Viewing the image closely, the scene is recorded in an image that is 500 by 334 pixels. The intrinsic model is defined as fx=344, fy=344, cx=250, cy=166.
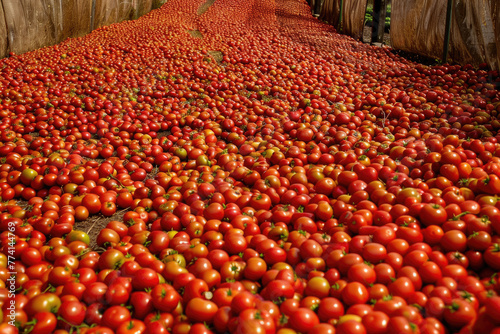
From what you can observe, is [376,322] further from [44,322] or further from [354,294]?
[44,322]

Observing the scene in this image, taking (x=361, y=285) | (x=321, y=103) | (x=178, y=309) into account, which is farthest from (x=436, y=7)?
(x=178, y=309)

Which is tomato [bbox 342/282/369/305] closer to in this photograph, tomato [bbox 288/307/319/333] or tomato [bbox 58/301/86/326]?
tomato [bbox 288/307/319/333]

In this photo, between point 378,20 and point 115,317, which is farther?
point 378,20

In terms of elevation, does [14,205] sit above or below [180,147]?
below

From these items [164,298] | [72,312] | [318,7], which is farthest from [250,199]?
[318,7]

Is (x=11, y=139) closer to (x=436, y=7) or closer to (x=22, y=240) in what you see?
(x=22, y=240)

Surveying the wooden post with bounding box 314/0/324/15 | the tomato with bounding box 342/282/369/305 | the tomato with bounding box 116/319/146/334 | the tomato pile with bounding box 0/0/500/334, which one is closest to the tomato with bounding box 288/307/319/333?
the tomato pile with bounding box 0/0/500/334

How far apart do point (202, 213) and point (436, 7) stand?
23.4 ft

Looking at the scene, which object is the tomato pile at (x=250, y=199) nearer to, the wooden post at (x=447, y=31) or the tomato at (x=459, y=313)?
the tomato at (x=459, y=313)

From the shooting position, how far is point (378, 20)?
9.67 meters

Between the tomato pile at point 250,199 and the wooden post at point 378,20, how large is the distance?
3.02 metres

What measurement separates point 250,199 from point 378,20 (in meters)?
8.61

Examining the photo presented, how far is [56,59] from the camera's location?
24.8ft

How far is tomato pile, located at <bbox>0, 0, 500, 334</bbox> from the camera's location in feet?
6.43
